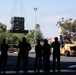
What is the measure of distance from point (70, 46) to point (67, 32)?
176 feet

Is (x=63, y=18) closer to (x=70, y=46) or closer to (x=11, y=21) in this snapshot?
(x=11, y=21)

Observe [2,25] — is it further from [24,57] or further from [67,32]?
[24,57]

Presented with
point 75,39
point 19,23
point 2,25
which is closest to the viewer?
point 19,23

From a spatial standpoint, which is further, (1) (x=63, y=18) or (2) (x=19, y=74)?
(1) (x=63, y=18)

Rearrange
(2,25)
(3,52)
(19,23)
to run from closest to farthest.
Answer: (3,52)
(19,23)
(2,25)

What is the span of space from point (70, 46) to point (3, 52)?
33.8 meters

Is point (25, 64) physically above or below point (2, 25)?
below

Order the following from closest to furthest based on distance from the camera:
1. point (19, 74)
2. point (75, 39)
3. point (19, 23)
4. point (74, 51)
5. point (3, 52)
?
point (19, 74), point (3, 52), point (74, 51), point (19, 23), point (75, 39)

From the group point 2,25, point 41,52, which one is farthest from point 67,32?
point 41,52

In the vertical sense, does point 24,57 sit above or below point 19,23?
below

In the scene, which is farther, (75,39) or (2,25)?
(2,25)

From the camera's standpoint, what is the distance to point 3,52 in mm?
17594

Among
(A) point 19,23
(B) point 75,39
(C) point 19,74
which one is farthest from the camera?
(B) point 75,39

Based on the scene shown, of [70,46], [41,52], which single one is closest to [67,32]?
[70,46]
